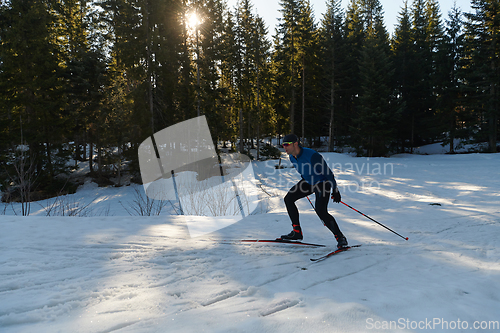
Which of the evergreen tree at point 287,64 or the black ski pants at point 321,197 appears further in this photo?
the evergreen tree at point 287,64

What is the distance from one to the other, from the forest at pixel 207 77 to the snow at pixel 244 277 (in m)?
10.5

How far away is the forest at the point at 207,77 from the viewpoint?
1858cm

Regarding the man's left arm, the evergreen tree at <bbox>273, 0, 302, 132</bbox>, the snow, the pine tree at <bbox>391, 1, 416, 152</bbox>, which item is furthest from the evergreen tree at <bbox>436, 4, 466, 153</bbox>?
the man's left arm

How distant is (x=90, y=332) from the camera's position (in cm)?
227

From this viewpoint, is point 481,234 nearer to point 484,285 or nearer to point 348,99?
point 484,285

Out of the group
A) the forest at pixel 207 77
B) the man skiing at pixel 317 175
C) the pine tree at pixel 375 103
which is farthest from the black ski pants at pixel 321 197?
the pine tree at pixel 375 103

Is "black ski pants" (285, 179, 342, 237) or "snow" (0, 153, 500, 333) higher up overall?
"black ski pants" (285, 179, 342, 237)

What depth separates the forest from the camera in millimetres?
18578

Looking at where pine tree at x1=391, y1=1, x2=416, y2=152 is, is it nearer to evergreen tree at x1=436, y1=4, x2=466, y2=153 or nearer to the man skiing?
evergreen tree at x1=436, y1=4, x2=466, y2=153

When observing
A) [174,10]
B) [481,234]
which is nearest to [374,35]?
[174,10]

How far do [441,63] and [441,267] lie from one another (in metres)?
30.6

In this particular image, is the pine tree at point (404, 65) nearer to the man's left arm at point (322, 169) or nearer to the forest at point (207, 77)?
the forest at point (207, 77)

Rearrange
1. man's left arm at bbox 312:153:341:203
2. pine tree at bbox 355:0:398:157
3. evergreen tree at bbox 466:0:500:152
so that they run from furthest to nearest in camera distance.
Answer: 1. pine tree at bbox 355:0:398:157
2. evergreen tree at bbox 466:0:500:152
3. man's left arm at bbox 312:153:341:203

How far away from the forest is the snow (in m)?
10.5
